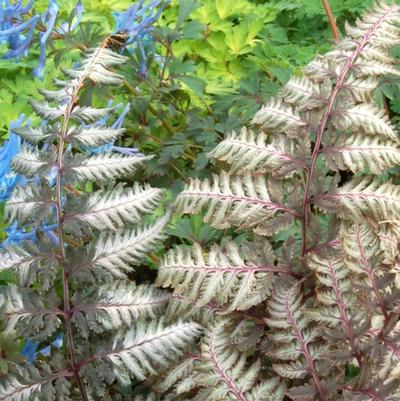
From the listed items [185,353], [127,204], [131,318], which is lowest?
[185,353]

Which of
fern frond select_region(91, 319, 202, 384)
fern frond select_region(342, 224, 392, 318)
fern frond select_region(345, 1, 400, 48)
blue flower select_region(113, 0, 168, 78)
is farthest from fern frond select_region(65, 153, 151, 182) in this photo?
blue flower select_region(113, 0, 168, 78)

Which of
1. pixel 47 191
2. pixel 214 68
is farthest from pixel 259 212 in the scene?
pixel 214 68

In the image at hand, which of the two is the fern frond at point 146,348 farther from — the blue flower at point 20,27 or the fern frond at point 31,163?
the blue flower at point 20,27

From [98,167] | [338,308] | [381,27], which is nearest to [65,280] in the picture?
[98,167]

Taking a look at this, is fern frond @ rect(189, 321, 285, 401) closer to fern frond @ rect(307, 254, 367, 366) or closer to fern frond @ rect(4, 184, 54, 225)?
fern frond @ rect(307, 254, 367, 366)

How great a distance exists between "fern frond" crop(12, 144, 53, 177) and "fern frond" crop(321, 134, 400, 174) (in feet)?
1.32

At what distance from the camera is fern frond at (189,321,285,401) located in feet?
2.83

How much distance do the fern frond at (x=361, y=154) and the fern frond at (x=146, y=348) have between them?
316 mm

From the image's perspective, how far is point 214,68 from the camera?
1.96 m

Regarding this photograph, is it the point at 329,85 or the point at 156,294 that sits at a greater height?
the point at 329,85

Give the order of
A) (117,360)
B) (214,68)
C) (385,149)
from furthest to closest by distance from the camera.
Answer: (214,68) → (385,149) → (117,360)

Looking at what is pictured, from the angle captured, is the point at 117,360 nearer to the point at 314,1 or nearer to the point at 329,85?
the point at 329,85

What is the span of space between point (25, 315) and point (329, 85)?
55 centimetres

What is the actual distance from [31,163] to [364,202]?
0.48 metres
